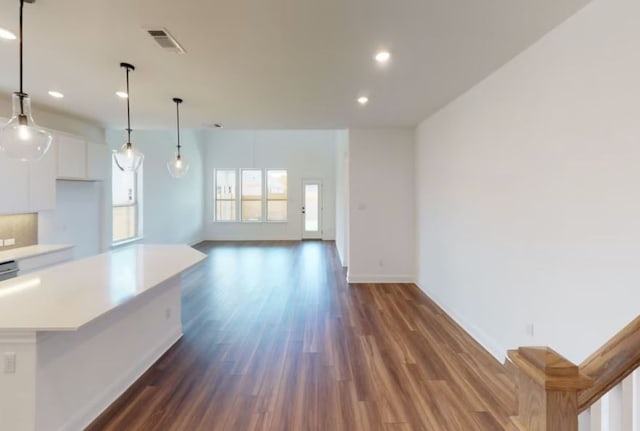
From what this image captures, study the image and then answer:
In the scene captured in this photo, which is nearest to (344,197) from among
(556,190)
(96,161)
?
(96,161)

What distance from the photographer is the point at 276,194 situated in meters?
11.6

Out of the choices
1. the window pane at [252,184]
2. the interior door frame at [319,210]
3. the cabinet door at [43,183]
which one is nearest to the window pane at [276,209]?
the window pane at [252,184]

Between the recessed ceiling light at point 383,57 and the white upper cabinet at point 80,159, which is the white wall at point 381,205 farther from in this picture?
the white upper cabinet at point 80,159

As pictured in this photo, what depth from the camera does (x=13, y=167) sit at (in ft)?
13.0

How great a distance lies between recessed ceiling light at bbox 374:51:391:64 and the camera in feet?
9.29

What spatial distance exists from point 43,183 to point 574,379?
5470mm

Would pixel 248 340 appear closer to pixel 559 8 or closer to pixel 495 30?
pixel 495 30

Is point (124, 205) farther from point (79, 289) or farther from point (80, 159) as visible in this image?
point (79, 289)

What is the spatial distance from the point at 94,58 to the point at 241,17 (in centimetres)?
158

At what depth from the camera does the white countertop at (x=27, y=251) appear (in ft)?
12.2

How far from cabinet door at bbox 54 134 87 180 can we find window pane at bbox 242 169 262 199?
6466 millimetres


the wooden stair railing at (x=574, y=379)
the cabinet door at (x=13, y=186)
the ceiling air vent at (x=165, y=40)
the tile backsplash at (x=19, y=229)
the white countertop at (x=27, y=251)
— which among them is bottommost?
the white countertop at (x=27, y=251)

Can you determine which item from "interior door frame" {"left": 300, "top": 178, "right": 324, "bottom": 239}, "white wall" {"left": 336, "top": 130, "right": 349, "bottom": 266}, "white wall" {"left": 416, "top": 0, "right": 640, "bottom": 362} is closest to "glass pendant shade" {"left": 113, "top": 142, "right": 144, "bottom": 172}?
"white wall" {"left": 336, "top": 130, "right": 349, "bottom": 266}

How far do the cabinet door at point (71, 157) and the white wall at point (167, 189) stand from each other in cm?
129
